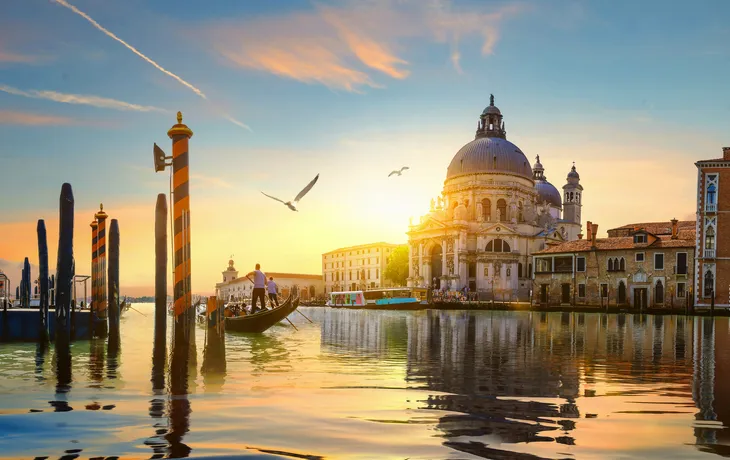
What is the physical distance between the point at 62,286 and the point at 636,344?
14.4 metres

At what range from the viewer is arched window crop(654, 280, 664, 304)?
5162cm

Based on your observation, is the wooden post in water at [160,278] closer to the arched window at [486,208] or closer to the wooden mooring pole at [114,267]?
the wooden mooring pole at [114,267]

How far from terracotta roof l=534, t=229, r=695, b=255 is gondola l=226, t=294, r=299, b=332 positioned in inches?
1474

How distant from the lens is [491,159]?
8638 cm

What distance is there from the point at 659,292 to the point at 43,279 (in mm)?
44783

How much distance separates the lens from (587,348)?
16.5m

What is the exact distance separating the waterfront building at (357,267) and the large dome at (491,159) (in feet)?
79.3

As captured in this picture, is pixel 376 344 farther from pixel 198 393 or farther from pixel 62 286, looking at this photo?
pixel 198 393

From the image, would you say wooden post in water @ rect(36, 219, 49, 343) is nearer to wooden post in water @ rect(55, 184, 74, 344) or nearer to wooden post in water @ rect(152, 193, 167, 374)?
wooden post in water @ rect(55, 184, 74, 344)

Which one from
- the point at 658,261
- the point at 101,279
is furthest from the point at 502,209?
the point at 101,279

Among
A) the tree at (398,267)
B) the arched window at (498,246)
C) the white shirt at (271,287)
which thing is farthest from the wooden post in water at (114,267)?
the tree at (398,267)

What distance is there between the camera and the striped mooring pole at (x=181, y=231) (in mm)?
Answer: 13992

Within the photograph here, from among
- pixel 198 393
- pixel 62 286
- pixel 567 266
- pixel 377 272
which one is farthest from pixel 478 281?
pixel 198 393

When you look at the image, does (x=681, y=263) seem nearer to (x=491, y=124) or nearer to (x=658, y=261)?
(x=658, y=261)
